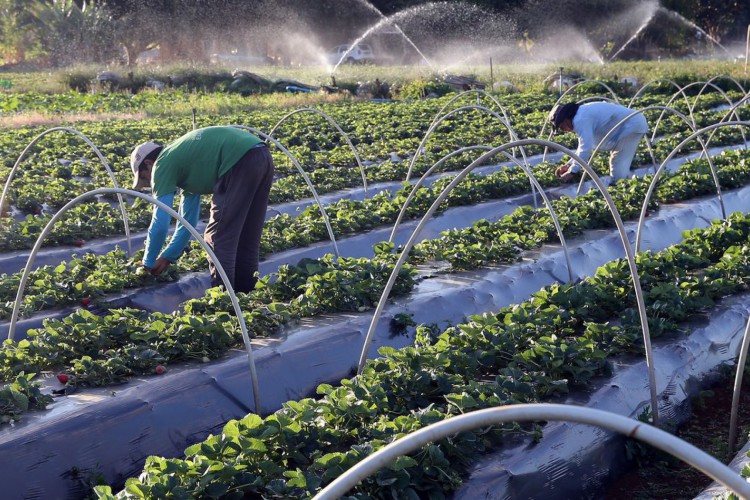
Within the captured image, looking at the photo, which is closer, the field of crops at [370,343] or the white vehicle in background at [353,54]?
the field of crops at [370,343]

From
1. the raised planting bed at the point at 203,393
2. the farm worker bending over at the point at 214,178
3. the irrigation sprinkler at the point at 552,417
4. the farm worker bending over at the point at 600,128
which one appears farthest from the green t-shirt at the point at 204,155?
the farm worker bending over at the point at 600,128

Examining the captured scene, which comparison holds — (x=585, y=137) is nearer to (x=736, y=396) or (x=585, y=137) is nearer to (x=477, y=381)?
(x=477, y=381)

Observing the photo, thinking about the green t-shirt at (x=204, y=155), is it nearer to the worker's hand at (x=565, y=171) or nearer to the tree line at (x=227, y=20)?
the worker's hand at (x=565, y=171)

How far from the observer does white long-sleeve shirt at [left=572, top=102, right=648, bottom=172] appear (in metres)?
10.9

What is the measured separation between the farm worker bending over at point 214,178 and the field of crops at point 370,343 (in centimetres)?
51

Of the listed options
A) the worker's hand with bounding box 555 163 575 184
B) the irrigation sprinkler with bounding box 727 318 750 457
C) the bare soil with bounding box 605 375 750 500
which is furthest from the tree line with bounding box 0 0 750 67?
the irrigation sprinkler with bounding box 727 318 750 457

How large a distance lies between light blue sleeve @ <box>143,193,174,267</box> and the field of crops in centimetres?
41

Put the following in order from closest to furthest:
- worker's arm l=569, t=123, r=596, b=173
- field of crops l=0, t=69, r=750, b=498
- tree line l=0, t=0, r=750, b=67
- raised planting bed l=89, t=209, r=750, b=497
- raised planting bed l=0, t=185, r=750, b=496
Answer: raised planting bed l=89, t=209, r=750, b=497
field of crops l=0, t=69, r=750, b=498
raised planting bed l=0, t=185, r=750, b=496
worker's arm l=569, t=123, r=596, b=173
tree line l=0, t=0, r=750, b=67

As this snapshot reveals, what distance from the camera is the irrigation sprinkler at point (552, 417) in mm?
2156

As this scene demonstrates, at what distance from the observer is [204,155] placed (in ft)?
22.7

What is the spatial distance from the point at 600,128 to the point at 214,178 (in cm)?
628

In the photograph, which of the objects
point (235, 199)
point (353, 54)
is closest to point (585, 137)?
point (235, 199)

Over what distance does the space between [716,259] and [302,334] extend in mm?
4296

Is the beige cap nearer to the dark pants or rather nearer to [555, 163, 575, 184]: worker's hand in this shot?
the dark pants
